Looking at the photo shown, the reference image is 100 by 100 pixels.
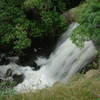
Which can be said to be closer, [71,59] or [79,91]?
[79,91]

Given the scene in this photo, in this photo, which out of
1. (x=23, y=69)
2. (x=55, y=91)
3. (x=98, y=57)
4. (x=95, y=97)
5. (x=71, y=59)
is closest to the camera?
(x=95, y=97)

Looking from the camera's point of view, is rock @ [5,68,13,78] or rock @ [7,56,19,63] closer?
rock @ [5,68,13,78]

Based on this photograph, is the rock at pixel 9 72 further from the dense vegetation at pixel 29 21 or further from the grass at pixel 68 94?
the grass at pixel 68 94

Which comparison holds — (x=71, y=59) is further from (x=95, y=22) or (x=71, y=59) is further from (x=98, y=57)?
(x=95, y=22)

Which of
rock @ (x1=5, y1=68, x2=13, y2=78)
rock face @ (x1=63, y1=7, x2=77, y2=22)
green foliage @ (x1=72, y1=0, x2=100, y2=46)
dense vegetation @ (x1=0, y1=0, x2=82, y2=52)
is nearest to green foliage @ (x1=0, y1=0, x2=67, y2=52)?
dense vegetation @ (x1=0, y1=0, x2=82, y2=52)

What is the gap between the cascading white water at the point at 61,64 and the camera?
7441 mm

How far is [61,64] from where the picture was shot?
8344mm

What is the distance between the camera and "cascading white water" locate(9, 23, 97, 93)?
7.44m

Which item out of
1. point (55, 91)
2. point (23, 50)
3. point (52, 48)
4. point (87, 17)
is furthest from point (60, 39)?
point (55, 91)

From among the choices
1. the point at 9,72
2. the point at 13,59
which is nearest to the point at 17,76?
the point at 9,72

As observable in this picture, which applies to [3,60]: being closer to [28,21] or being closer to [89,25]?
[28,21]

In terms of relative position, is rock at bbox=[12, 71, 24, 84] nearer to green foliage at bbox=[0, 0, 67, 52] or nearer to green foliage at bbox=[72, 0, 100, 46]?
green foliage at bbox=[0, 0, 67, 52]

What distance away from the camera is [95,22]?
5.26 meters

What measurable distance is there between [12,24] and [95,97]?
719cm
